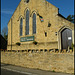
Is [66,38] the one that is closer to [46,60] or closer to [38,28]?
[46,60]

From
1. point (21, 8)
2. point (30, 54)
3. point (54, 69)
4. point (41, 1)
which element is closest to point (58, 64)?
point (54, 69)

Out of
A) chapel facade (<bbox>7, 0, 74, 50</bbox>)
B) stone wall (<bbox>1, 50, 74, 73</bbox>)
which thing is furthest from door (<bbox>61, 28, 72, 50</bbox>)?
stone wall (<bbox>1, 50, 74, 73</bbox>)

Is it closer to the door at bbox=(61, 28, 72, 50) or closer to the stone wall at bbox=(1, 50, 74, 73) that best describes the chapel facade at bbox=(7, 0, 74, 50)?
the door at bbox=(61, 28, 72, 50)

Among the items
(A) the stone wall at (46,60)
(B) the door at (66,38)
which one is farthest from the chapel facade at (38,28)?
(A) the stone wall at (46,60)

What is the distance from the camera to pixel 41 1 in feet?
57.7

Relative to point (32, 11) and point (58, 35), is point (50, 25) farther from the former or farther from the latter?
point (32, 11)

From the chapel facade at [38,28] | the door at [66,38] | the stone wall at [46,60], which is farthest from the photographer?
the chapel facade at [38,28]

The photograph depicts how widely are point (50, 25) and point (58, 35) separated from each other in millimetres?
1970

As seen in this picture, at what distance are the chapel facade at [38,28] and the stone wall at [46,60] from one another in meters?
2.96

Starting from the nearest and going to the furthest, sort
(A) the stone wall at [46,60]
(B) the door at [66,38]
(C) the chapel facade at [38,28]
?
(A) the stone wall at [46,60]
(B) the door at [66,38]
(C) the chapel facade at [38,28]

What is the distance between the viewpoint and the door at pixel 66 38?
14625 millimetres

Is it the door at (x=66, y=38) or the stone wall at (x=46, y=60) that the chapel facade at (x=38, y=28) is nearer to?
the door at (x=66, y=38)

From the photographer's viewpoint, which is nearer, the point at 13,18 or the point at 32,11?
the point at 32,11

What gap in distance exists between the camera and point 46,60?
1276cm
